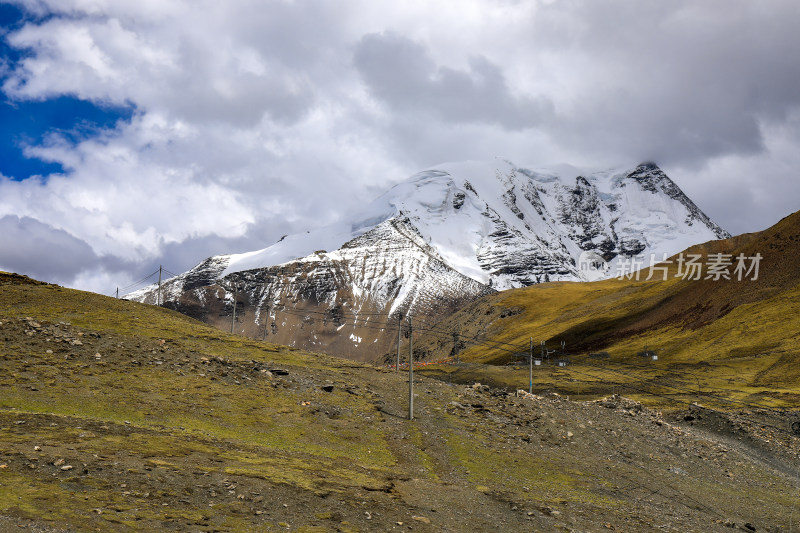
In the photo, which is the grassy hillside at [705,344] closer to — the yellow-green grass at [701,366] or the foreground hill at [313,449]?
the yellow-green grass at [701,366]

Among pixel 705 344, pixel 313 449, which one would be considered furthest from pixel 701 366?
pixel 313 449

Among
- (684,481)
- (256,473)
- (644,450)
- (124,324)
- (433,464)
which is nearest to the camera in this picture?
(256,473)

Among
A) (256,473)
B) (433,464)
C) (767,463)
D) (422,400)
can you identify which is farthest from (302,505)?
(767,463)

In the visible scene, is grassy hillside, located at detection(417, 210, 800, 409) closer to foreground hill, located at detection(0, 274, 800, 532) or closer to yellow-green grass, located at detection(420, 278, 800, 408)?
yellow-green grass, located at detection(420, 278, 800, 408)

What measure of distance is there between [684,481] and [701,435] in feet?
60.0

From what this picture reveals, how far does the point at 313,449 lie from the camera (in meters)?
42.8

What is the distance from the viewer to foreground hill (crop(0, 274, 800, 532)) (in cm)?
2708

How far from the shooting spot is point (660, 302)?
635 feet

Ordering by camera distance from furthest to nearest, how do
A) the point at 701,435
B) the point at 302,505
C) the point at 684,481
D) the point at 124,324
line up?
the point at 124,324 < the point at 701,435 < the point at 684,481 < the point at 302,505

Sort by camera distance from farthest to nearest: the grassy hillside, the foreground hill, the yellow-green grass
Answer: the grassy hillside < the yellow-green grass < the foreground hill

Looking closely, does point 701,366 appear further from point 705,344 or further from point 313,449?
point 313,449

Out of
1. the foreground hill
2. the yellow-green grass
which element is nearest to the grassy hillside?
the yellow-green grass

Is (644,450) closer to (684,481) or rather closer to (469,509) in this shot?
(684,481)

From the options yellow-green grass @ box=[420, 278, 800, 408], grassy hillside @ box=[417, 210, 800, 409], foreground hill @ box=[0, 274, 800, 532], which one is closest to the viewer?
foreground hill @ box=[0, 274, 800, 532]
